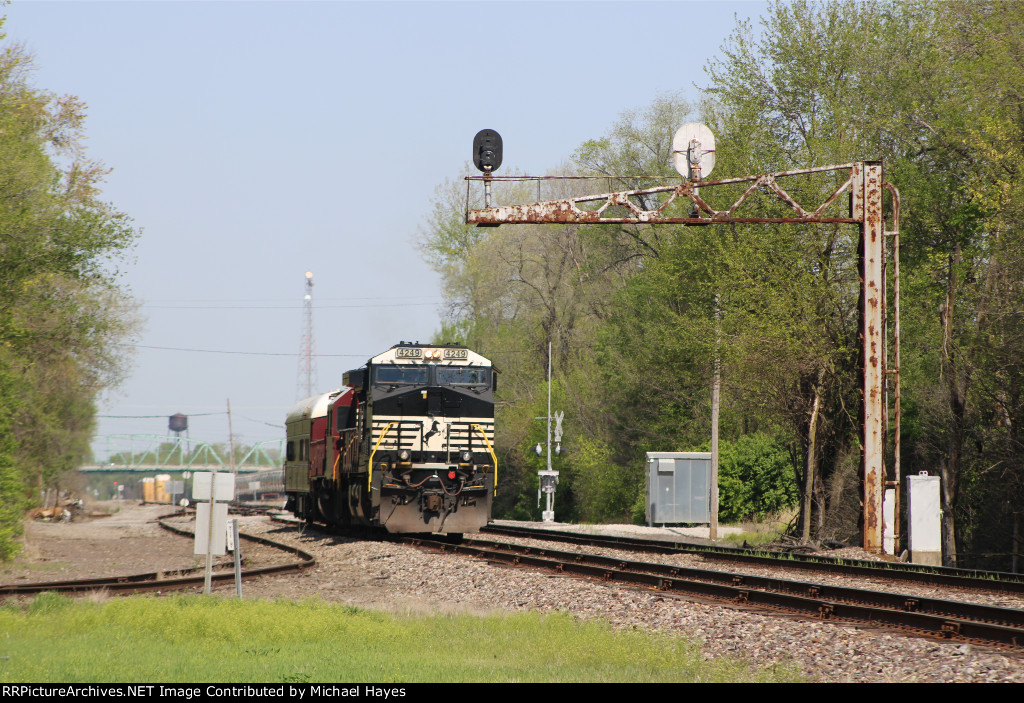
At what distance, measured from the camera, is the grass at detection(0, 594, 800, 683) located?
879cm

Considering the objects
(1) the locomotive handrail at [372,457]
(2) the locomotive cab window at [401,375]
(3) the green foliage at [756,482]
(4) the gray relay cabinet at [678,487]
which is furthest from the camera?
(3) the green foliage at [756,482]

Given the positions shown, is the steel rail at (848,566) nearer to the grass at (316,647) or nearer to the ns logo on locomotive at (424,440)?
the ns logo on locomotive at (424,440)

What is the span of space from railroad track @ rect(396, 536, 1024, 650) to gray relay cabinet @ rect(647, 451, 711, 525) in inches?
677

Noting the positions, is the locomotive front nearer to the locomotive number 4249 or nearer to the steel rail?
the locomotive number 4249

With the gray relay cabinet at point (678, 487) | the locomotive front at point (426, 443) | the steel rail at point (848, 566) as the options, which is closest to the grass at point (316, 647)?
the steel rail at point (848, 566)

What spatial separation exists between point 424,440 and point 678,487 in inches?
621

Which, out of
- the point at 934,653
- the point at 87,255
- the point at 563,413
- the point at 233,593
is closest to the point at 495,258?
the point at 563,413

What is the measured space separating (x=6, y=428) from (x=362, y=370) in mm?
9383

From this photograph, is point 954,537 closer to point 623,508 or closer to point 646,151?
point 623,508

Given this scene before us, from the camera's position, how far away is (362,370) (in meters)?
25.5

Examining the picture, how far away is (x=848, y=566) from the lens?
17.3 m

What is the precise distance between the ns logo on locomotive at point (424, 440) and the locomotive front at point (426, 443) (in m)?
0.02

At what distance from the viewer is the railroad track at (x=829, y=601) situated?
10719 mm

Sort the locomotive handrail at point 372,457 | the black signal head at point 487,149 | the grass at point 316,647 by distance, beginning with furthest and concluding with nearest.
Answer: the locomotive handrail at point 372,457
the black signal head at point 487,149
the grass at point 316,647
